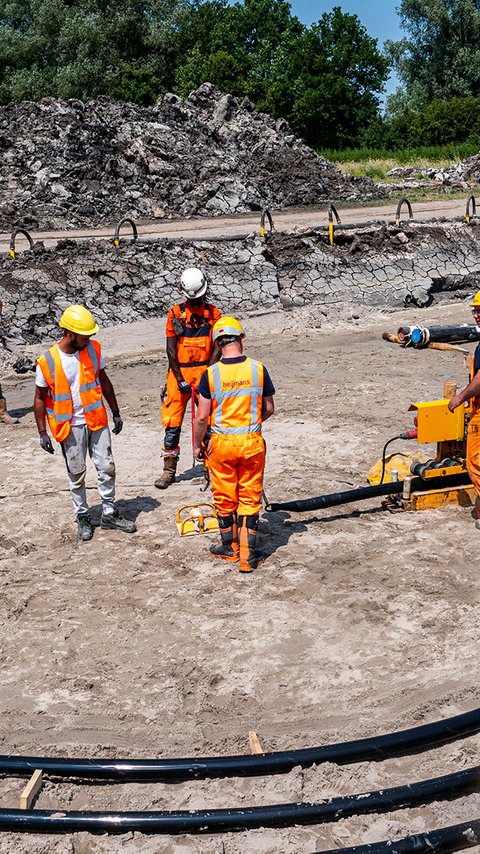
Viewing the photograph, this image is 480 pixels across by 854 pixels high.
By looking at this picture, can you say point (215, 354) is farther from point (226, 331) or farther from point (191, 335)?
point (226, 331)

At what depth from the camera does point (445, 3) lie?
53.8 metres

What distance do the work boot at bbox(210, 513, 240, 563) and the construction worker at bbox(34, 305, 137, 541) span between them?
107 centimetres

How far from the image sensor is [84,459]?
278 inches

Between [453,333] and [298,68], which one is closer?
[453,333]

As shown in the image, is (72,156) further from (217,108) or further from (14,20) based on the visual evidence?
(14,20)

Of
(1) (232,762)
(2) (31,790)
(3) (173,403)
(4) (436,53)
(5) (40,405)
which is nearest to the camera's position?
(2) (31,790)

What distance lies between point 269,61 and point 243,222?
111 feet

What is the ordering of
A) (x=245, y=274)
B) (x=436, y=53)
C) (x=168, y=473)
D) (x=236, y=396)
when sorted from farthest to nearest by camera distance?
(x=436, y=53) → (x=245, y=274) → (x=168, y=473) → (x=236, y=396)

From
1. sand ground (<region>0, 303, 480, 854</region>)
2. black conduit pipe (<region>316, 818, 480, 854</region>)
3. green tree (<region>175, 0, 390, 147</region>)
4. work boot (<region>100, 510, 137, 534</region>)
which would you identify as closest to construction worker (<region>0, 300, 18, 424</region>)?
sand ground (<region>0, 303, 480, 854</region>)

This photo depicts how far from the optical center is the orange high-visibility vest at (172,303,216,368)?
8.07m

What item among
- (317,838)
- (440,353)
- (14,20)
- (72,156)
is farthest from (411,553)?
(14,20)

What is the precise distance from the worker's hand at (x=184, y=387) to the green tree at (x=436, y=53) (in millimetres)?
48654

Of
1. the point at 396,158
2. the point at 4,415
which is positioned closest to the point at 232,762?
the point at 4,415

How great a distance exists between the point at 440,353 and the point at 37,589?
26.7ft
